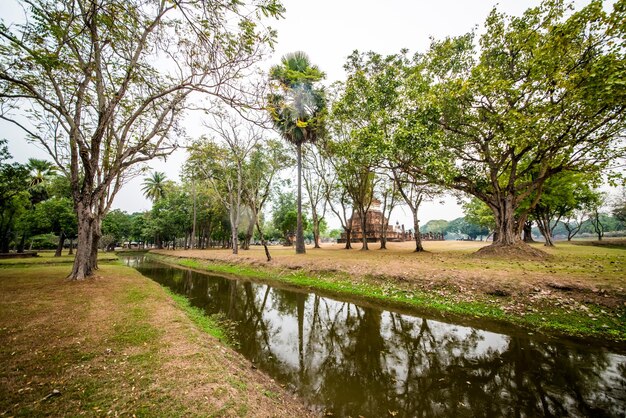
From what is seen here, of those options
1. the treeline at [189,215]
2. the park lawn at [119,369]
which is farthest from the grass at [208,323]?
the treeline at [189,215]

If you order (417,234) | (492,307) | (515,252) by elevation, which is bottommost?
(492,307)

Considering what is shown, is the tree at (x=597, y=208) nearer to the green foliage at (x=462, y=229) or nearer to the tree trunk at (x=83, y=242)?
the green foliage at (x=462, y=229)

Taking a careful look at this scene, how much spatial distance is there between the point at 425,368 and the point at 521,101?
15.9 m

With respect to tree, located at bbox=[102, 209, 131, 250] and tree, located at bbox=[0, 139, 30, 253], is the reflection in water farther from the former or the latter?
tree, located at bbox=[102, 209, 131, 250]

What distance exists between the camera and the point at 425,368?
533cm

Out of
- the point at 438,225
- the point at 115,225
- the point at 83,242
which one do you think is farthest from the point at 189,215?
the point at 438,225

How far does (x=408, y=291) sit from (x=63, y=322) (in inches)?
452

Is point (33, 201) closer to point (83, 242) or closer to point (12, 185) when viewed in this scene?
point (12, 185)

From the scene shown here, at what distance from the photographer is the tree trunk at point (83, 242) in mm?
11164

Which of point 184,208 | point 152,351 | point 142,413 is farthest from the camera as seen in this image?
point 184,208

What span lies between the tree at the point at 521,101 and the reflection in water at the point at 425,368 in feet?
A: 31.9

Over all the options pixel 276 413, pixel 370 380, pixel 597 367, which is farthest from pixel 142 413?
pixel 597 367

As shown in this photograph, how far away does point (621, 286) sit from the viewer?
7.74m

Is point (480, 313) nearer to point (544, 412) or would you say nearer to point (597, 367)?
point (597, 367)
